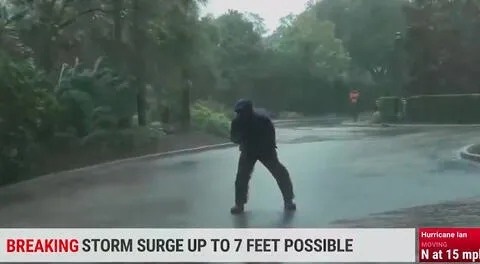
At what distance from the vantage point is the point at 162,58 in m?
15.9

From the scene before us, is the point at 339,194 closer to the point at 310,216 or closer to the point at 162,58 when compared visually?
the point at 310,216

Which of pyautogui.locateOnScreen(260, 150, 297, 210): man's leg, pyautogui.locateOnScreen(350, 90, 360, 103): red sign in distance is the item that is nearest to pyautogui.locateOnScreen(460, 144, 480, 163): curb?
pyautogui.locateOnScreen(350, 90, 360, 103): red sign in distance

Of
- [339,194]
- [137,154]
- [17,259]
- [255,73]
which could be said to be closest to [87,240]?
[17,259]

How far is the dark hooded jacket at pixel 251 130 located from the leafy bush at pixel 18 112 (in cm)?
422

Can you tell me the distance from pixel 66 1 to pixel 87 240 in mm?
10797

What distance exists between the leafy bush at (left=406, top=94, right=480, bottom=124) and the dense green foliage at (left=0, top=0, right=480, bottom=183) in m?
4.66

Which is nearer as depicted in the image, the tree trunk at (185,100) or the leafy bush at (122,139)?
the leafy bush at (122,139)

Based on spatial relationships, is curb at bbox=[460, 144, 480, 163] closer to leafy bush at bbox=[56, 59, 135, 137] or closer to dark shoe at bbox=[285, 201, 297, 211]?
dark shoe at bbox=[285, 201, 297, 211]

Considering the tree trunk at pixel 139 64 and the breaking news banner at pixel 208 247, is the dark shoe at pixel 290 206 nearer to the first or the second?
the breaking news banner at pixel 208 247

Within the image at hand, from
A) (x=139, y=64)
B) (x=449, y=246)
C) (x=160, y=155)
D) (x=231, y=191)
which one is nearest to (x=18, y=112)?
(x=231, y=191)

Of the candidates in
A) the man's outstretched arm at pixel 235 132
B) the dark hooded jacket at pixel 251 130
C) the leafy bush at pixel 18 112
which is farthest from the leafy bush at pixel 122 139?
the man's outstretched arm at pixel 235 132

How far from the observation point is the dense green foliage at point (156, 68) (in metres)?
7.14

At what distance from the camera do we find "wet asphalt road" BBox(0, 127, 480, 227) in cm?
591

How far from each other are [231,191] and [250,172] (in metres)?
0.89
